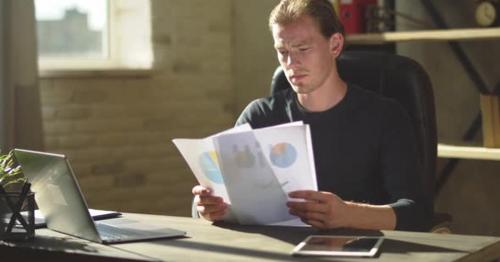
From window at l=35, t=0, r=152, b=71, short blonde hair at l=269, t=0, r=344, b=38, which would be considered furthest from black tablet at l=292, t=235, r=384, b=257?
window at l=35, t=0, r=152, b=71

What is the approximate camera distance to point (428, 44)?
3.72 metres

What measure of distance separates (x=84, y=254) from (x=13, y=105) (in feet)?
5.57

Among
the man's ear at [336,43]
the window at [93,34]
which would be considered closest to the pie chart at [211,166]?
the man's ear at [336,43]

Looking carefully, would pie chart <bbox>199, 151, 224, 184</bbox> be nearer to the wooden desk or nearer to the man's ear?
the wooden desk

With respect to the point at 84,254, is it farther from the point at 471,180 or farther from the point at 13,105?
the point at 471,180

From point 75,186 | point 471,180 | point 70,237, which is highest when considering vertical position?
point 75,186

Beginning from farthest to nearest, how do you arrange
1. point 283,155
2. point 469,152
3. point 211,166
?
1. point 469,152
2. point 211,166
3. point 283,155

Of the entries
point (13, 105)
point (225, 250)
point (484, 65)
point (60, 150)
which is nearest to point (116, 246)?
point (225, 250)

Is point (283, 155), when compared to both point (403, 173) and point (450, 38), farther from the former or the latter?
point (450, 38)

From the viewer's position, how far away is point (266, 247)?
1.72 metres

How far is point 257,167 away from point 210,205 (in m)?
0.19

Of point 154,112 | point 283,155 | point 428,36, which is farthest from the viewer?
point 154,112

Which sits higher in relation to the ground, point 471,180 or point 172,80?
point 172,80

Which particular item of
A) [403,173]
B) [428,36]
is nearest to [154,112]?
[428,36]
